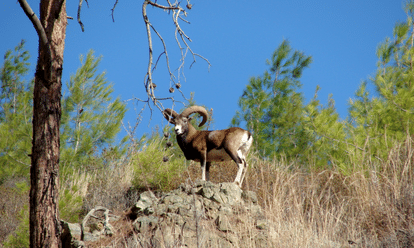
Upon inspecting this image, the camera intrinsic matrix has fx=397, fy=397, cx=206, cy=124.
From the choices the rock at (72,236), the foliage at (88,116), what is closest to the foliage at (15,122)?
the foliage at (88,116)

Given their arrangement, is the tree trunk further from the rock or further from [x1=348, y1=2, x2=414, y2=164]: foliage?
[x1=348, y1=2, x2=414, y2=164]: foliage

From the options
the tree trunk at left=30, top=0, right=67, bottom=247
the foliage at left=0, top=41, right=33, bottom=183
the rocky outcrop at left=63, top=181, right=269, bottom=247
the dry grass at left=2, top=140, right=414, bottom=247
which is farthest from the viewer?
the foliage at left=0, top=41, right=33, bottom=183

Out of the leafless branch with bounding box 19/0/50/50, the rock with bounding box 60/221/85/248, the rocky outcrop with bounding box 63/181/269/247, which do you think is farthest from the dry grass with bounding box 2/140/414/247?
the leafless branch with bounding box 19/0/50/50

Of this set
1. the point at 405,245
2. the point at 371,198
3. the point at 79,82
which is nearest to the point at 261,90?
the point at 79,82

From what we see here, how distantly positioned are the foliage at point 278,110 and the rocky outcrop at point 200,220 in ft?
27.5

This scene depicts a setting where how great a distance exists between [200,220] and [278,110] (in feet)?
36.2

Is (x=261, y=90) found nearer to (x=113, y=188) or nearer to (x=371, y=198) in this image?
(x=113, y=188)

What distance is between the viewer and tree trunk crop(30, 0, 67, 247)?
4.62 metres

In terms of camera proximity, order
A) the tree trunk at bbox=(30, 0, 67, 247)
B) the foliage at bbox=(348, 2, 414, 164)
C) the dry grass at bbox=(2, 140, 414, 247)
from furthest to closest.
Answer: the foliage at bbox=(348, 2, 414, 164)
the dry grass at bbox=(2, 140, 414, 247)
the tree trunk at bbox=(30, 0, 67, 247)

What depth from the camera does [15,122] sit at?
1526 cm

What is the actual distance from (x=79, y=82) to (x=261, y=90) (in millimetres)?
7265

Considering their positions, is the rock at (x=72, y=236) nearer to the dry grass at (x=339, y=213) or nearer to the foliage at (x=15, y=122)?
the dry grass at (x=339, y=213)

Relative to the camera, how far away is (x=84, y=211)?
984cm

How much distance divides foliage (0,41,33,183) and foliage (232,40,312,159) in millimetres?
8081
